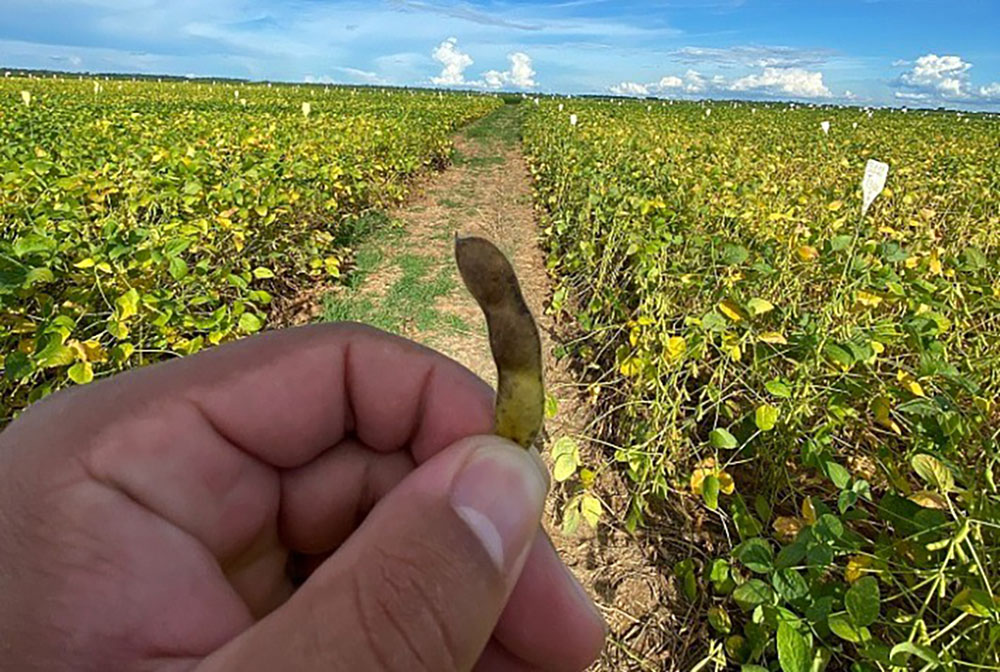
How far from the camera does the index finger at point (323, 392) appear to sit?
1.14 m

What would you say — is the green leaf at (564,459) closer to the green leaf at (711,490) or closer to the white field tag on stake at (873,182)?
the green leaf at (711,490)

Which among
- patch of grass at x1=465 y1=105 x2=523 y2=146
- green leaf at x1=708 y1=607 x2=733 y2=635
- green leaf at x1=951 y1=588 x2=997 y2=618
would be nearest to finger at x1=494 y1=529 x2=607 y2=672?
green leaf at x1=951 y1=588 x2=997 y2=618

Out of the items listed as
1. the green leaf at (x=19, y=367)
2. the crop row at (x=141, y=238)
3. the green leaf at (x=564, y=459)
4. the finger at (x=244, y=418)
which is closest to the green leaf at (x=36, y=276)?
the crop row at (x=141, y=238)

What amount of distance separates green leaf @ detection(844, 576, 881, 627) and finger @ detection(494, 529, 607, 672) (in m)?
0.50

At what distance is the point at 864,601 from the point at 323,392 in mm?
1126

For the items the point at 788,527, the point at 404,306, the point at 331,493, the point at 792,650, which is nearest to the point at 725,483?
the point at 788,527

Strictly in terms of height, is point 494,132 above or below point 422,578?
above

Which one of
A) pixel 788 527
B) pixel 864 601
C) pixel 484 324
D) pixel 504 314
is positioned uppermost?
pixel 504 314

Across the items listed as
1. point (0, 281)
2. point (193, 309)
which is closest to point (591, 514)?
point (0, 281)

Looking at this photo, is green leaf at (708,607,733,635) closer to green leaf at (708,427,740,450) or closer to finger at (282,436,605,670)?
green leaf at (708,427,740,450)

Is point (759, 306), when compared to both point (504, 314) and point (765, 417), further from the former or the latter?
point (504, 314)

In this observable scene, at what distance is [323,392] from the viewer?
1.27 meters

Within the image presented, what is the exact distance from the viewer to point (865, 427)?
2291mm

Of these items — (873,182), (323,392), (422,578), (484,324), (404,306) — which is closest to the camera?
(422,578)
